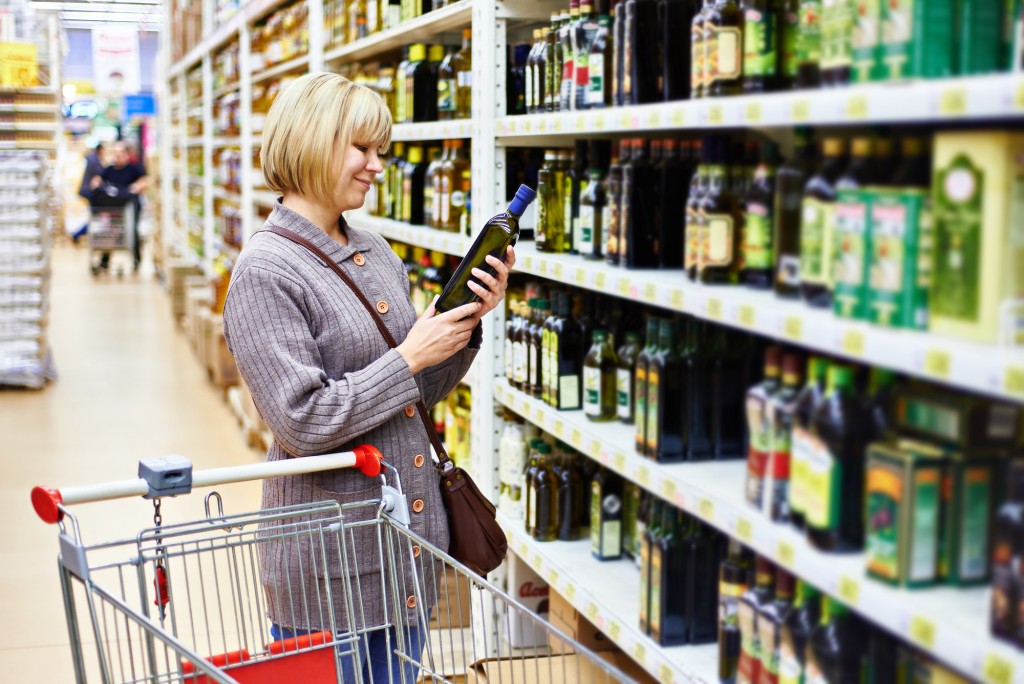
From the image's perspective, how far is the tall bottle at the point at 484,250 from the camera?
2.49 metres

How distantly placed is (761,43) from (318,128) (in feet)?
2.93

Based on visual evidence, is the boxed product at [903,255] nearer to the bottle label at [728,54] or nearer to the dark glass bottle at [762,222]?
the dark glass bottle at [762,222]

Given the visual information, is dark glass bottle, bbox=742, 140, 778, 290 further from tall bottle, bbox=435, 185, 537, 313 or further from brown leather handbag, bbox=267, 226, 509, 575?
brown leather handbag, bbox=267, 226, 509, 575

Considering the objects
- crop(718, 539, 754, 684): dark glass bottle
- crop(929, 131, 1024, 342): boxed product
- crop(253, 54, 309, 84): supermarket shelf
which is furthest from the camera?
crop(253, 54, 309, 84): supermarket shelf

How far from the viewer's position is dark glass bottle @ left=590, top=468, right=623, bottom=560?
2.89 metres

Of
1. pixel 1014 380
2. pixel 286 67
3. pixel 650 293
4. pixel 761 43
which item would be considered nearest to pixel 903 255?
pixel 1014 380

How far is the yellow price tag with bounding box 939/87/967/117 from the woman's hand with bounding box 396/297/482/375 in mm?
1229

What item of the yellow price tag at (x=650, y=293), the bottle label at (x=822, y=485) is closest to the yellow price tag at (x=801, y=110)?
the bottle label at (x=822, y=485)

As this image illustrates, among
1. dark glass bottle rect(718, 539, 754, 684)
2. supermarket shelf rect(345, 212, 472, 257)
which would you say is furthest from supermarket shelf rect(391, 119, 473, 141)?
dark glass bottle rect(718, 539, 754, 684)

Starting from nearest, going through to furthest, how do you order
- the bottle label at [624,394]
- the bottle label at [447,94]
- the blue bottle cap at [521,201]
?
the blue bottle cap at [521,201]
the bottle label at [624,394]
the bottle label at [447,94]

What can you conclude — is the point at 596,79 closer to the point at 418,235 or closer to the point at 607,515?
the point at 607,515

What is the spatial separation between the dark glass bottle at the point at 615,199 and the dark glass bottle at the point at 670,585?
62 centimetres

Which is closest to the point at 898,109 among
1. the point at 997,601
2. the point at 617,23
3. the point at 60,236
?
the point at 997,601

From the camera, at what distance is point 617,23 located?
2561 mm
